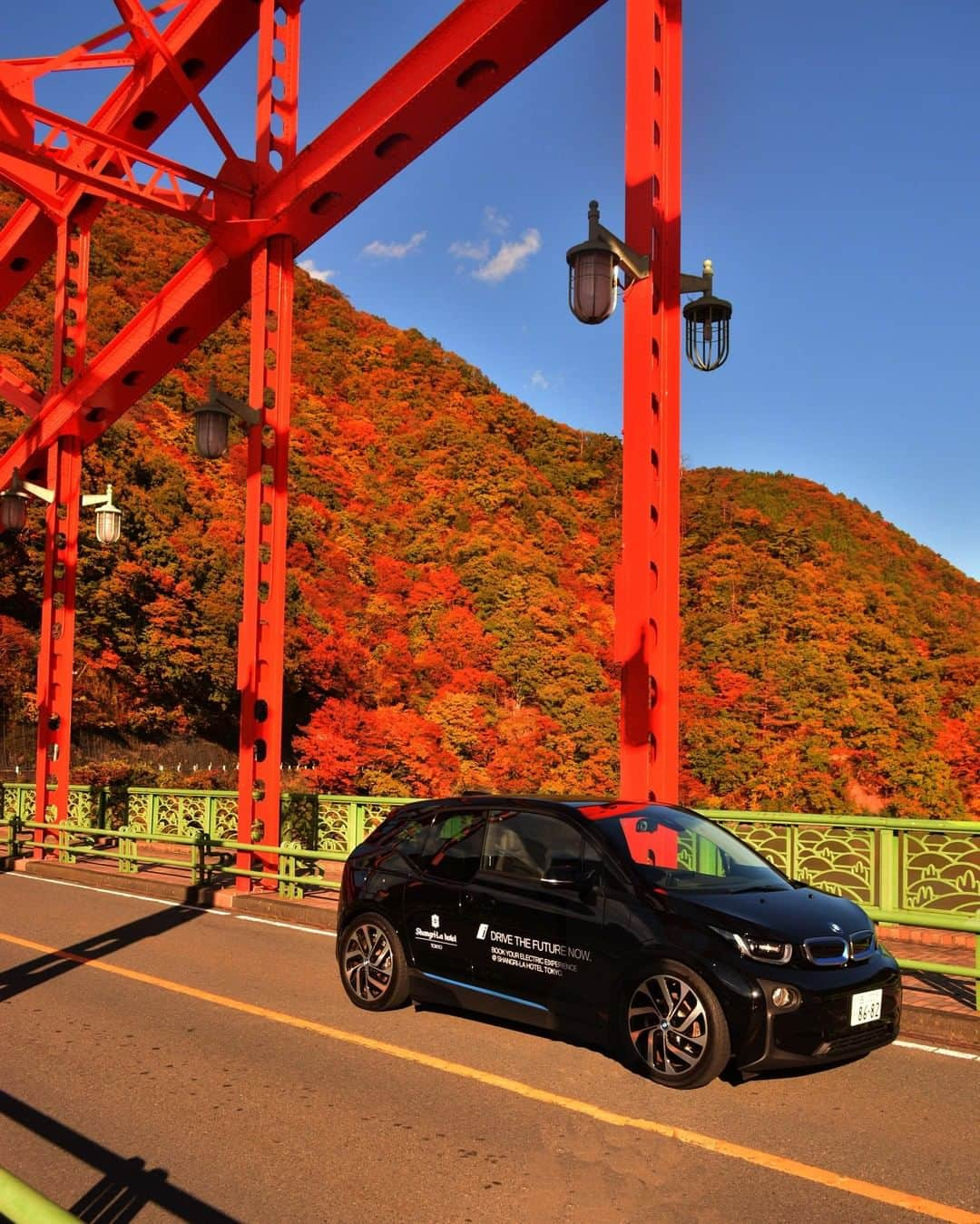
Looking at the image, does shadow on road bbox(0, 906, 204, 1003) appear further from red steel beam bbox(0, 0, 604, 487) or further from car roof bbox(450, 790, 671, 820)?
red steel beam bbox(0, 0, 604, 487)

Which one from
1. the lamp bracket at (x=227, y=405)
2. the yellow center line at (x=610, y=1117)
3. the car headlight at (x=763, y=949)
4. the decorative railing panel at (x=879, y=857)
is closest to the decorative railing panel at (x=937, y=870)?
the decorative railing panel at (x=879, y=857)

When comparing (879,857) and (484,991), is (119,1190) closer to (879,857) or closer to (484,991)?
(484,991)

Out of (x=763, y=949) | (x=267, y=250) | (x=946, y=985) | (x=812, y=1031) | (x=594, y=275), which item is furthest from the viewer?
(x=267, y=250)

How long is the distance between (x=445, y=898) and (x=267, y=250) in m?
9.97

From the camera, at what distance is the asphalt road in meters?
4.21

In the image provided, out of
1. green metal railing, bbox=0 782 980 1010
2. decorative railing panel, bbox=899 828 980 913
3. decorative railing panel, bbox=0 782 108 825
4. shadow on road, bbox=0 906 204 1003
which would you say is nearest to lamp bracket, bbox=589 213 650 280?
green metal railing, bbox=0 782 980 1010

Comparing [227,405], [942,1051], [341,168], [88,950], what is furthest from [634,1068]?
[341,168]

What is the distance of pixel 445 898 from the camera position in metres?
7.13

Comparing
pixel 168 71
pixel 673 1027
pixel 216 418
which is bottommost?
pixel 673 1027

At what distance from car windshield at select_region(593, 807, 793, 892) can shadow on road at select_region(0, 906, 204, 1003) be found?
16.0 ft

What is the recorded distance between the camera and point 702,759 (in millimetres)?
40969

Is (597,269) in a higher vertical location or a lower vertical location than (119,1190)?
higher

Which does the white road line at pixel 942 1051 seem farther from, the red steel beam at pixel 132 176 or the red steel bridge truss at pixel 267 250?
the red steel beam at pixel 132 176

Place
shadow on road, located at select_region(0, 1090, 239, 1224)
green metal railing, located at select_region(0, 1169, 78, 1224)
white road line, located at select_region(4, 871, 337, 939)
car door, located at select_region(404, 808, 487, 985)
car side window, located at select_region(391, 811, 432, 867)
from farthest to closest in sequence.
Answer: white road line, located at select_region(4, 871, 337, 939) < car side window, located at select_region(391, 811, 432, 867) < car door, located at select_region(404, 808, 487, 985) < shadow on road, located at select_region(0, 1090, 239, 1224) < green metal railing, located at select_region(0, 1169, 78, 1224)
